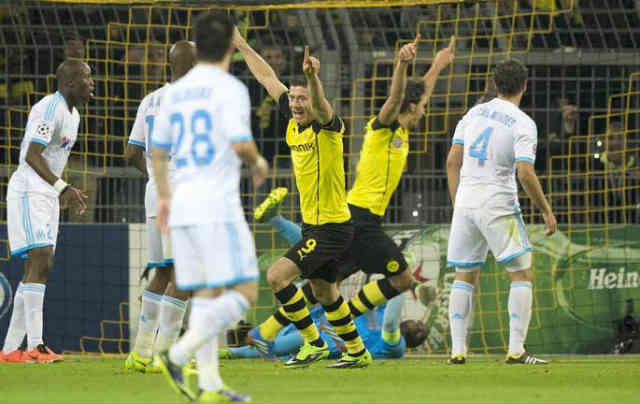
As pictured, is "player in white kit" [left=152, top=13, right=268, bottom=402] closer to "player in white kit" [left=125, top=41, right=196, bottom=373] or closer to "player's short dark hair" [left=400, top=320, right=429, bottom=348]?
"player in white kit" [left=125, top=41, right=196, bottom=373]

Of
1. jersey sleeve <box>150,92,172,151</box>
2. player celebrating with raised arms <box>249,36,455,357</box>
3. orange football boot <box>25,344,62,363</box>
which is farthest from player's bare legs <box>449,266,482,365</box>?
jersey sleeve <box>150,92,172,151</box>

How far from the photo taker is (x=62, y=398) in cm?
600

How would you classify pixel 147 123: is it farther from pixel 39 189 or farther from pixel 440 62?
pixel 440 62

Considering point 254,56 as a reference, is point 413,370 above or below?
below

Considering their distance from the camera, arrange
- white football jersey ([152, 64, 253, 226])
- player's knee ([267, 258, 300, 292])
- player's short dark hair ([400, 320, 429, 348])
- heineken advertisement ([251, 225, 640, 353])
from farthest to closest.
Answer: heineken advertisement ([251, 225, 640, 353]) → player's short dark hair ([400, 320, 429, 348]) → player's knee ([267, 258, 300, 292]) → white football jersey ([152, 64, 253, 226])

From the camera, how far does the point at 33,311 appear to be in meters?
9.12

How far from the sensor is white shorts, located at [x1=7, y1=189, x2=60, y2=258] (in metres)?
9.19

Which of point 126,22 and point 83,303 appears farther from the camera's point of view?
point 126,22

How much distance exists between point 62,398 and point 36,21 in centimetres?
799

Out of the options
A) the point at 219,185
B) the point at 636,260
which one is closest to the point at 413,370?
the point at 219,185

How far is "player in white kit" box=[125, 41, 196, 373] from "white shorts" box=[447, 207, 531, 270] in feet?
7.36

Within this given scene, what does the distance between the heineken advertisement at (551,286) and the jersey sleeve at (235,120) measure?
614 centimetres

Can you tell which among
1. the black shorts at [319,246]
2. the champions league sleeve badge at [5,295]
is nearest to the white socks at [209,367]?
the black shorts at [319,246]

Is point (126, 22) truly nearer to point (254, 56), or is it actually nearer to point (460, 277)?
point (254, 56)
